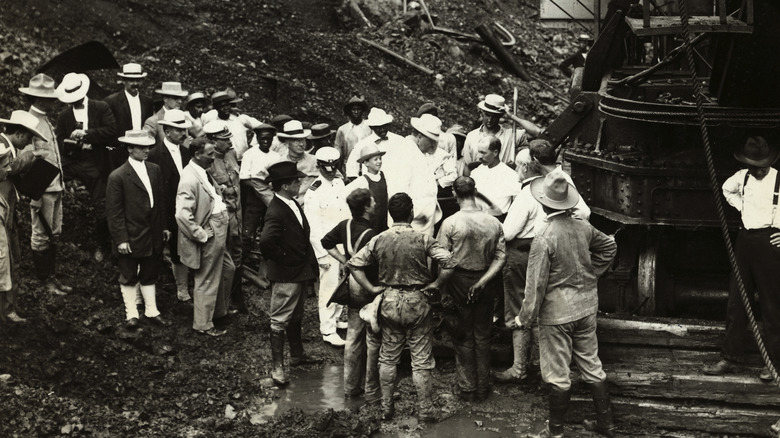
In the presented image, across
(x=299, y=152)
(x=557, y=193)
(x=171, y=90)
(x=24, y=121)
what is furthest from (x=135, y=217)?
(x=557, y=193)

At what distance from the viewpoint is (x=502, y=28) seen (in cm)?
2167

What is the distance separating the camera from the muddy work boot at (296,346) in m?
8.70

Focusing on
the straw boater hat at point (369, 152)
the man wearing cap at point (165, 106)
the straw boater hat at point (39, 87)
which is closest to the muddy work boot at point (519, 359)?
the straw boater hat at point (369, 152)

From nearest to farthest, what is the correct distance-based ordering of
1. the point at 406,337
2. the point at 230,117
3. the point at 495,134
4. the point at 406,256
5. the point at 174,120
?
the point at 406,256, the point at 406,337, the point at 174,120, the point at 495,134, the point at 230,117

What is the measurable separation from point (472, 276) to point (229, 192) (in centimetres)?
330

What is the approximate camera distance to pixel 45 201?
345 inches

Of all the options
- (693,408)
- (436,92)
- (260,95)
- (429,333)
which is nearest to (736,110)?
(693,408)

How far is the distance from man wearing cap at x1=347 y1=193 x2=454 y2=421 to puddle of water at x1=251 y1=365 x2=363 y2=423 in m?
0.71

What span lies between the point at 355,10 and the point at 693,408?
45.5 ft

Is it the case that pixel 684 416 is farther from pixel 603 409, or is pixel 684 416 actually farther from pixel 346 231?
pixel 346 231

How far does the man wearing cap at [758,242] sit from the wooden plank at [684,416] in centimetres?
36

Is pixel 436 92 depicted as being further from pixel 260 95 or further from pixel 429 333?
pixel 429 333

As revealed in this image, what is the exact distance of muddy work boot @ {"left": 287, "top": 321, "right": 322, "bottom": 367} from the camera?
8699mm

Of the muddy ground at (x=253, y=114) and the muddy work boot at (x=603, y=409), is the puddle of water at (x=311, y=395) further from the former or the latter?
the muddy work boot at (x=603, y=409)
